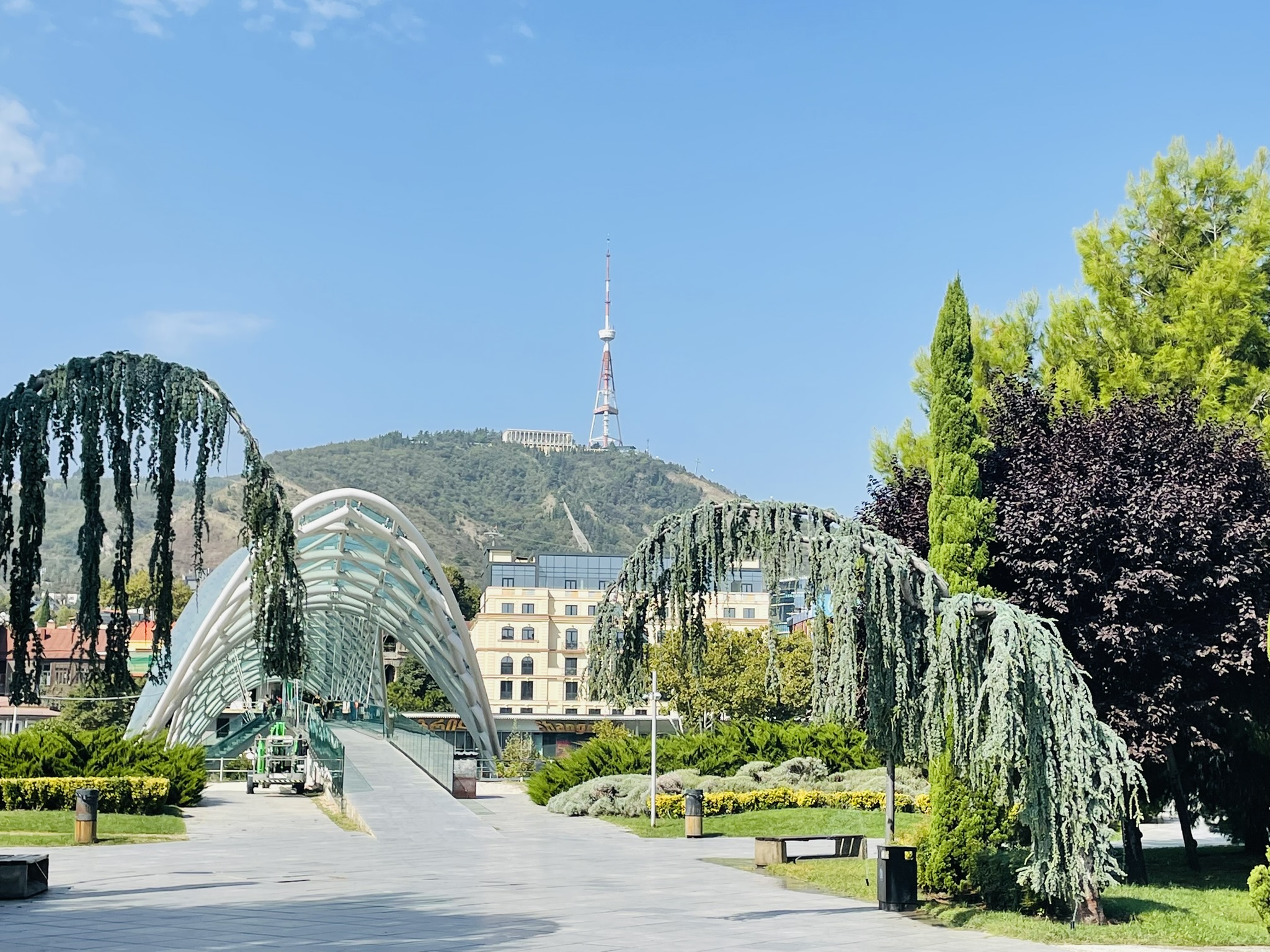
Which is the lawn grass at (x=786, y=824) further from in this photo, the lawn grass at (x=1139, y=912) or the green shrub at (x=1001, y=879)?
the green shrub at (x=1001, y=879)

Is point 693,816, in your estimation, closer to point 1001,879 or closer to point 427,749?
point 1001,879

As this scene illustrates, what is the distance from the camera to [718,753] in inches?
1278

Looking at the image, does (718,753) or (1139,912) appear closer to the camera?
(1139,912)

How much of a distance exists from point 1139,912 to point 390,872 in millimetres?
10370

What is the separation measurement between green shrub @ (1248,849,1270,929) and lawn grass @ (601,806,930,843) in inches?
405

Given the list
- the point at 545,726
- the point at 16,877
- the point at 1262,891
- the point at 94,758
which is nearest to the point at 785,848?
the point at 1262,891

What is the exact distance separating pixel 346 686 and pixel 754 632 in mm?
29861

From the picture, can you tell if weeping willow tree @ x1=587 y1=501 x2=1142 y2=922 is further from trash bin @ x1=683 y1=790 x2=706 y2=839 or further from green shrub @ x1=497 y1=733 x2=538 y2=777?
green shrub @ x1=497 y1=733 x2=538 y2=777

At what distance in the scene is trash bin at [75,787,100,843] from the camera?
21688 millimetres

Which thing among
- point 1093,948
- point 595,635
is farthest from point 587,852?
point 1093,948

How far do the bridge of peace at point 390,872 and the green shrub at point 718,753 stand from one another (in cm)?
162

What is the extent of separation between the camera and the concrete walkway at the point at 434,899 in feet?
41.4

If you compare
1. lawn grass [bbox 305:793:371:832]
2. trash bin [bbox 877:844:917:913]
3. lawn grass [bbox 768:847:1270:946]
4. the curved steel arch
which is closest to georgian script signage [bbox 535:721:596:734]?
the curved steel arch

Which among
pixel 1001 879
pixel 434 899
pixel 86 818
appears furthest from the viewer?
pixel 86 818
